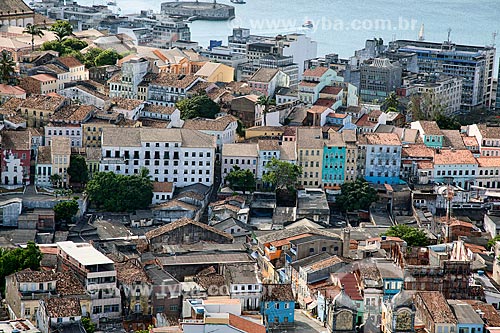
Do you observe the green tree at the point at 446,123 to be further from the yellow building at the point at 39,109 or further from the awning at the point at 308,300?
the awning at the point at 308,300

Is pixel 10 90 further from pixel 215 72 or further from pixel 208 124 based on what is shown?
pixel 215 72

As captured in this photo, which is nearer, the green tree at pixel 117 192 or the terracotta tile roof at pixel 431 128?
the green tree at pixel 117 192

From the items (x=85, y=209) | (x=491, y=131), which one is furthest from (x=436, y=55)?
(x=85, y=209)

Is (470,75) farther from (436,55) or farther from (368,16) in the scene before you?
(368,16)

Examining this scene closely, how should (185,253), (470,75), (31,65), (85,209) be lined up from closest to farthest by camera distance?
(185,253) → (85,209) → (31,65) → (470,75)

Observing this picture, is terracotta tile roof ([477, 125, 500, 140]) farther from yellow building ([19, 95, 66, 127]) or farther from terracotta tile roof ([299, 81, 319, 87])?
yellow building ([19, 95, 66, 127])

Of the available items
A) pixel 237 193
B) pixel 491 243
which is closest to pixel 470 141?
pixel 491 243

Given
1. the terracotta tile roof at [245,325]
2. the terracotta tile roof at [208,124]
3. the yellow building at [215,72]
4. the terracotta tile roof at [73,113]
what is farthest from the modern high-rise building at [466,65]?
the terracotta tile roof at [245,325]

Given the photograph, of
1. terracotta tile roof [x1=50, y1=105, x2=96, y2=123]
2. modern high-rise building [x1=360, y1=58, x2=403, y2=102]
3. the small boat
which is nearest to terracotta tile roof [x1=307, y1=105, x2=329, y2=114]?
terracotta tile roof [x1=50, y1=105, x2=96, y2=123]
